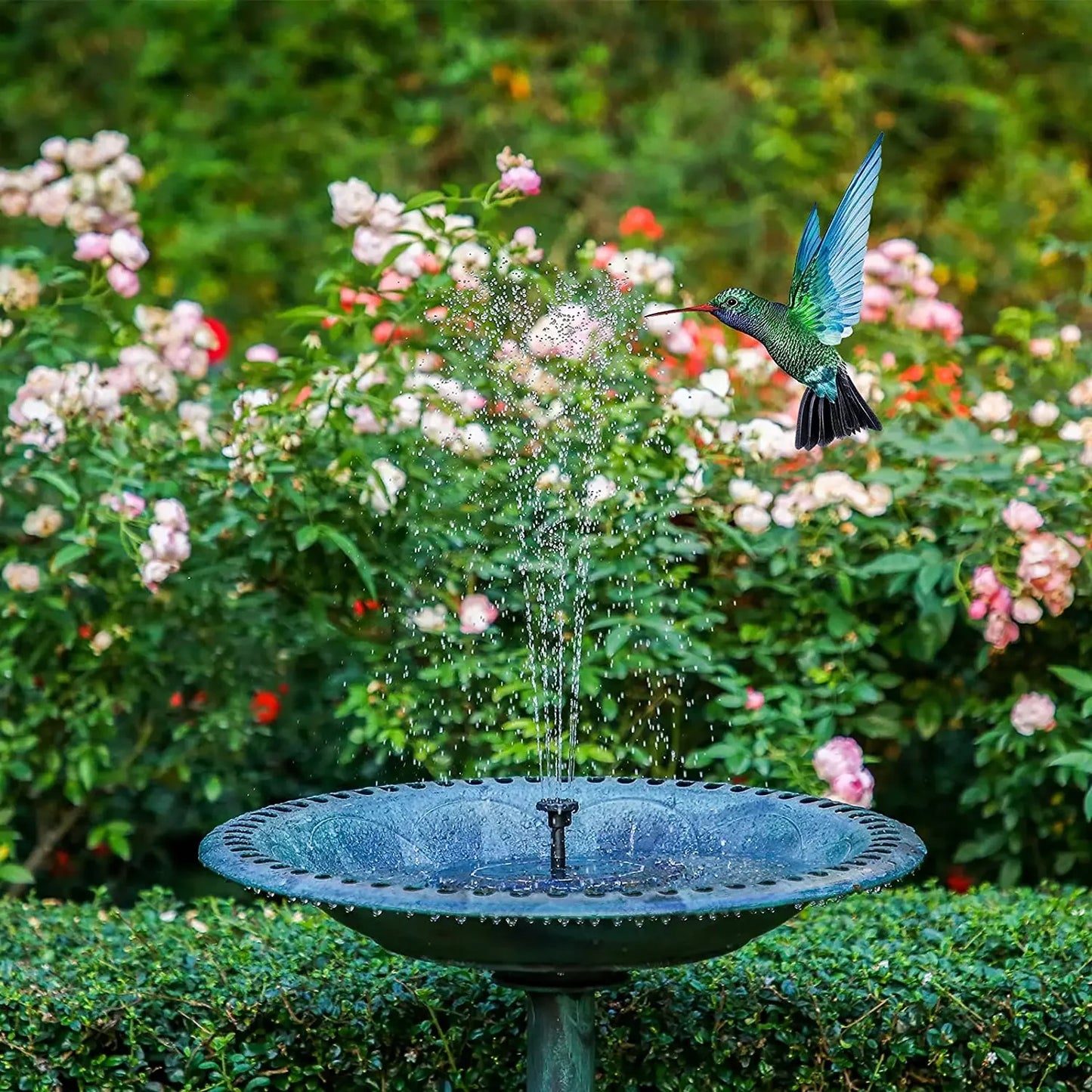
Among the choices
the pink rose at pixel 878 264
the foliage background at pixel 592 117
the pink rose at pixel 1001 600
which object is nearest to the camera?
the pink rose at pixel 1001 600

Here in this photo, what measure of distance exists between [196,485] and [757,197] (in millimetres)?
4993

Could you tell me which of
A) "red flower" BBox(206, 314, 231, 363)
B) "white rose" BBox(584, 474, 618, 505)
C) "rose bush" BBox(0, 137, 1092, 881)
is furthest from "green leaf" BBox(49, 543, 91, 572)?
"white rose" BBox(584, 474, 618, 505)

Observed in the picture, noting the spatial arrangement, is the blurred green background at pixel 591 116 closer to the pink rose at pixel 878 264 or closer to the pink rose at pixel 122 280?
the pink rose at pixel 878 264

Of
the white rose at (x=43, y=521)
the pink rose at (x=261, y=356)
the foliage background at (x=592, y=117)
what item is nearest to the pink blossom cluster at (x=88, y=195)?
the pink rose at (x=261, y=356)

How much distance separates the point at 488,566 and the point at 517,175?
0.84 m

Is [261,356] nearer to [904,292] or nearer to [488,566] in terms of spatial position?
[488,566]

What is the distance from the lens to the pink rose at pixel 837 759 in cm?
345

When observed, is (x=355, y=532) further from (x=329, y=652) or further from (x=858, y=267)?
(x=858, y=267)

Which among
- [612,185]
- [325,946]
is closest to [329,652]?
[325,946]

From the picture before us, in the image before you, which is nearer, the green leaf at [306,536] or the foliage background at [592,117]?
the green leaf at [306,536]

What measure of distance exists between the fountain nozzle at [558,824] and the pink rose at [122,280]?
1.96m

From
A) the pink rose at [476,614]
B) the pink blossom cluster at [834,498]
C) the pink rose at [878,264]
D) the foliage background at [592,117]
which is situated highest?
the foliage background at [592,117]

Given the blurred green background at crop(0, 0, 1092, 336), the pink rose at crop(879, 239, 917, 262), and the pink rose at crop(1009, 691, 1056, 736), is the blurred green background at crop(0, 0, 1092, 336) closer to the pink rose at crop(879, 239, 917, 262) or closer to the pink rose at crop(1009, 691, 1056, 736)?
the pink rose at crop(879, 239, 917, 262)

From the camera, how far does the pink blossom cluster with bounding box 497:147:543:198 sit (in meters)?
3.64
